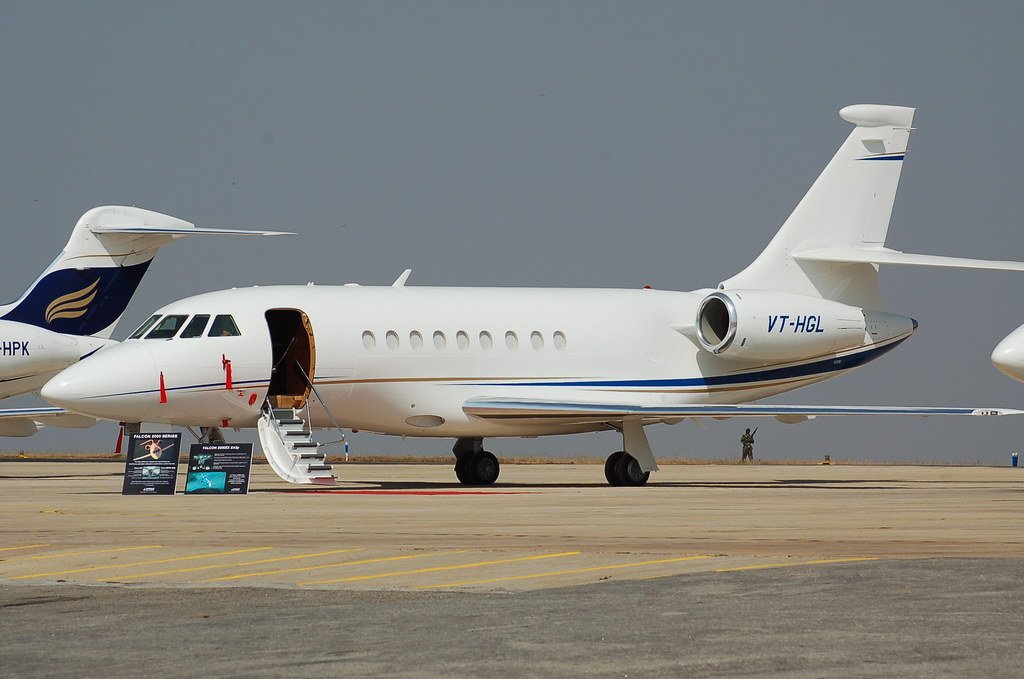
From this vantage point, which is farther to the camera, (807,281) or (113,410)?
(807,281)

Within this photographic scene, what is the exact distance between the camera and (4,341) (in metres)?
40.6

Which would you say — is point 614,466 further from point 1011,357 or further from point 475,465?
point 1011,357

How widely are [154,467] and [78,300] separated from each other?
18.0 meters

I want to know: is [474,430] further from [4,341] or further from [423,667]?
[423,667]

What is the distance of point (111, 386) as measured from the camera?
26.2 metres

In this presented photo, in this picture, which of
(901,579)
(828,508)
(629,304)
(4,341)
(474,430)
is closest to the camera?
(901,579)

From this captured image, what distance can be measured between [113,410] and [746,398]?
13.9m

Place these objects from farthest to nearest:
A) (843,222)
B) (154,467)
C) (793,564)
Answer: (843,222) < (154,467) < (793,564)

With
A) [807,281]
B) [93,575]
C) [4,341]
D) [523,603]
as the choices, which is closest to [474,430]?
[807,281]

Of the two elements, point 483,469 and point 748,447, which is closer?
point 483,469

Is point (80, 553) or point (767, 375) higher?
point (80, 553)

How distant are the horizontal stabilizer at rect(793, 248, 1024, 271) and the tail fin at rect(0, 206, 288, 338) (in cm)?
1689

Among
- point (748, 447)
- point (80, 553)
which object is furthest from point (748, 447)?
point (80, 553)

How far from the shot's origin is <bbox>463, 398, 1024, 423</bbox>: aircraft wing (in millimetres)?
28828
